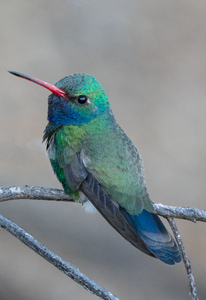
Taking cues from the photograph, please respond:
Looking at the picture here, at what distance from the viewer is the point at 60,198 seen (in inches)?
79.8

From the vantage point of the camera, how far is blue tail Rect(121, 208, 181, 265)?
1771mm

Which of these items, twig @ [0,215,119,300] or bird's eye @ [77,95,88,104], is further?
bird's eye @ [77,95,88,104]

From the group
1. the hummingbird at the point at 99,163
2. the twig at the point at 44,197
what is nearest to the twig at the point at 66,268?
the twig at the point at 44,197

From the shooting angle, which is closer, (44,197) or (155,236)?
(155,236)

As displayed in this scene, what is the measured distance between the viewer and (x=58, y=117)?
2010 mm

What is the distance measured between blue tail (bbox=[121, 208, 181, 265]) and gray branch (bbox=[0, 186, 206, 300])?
6 cm

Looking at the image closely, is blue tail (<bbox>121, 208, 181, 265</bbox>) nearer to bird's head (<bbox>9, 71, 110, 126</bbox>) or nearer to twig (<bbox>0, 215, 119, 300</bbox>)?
twig (<bbox>0, 215, 119, 300</bbox>)

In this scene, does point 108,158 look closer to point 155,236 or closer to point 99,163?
point 99,163

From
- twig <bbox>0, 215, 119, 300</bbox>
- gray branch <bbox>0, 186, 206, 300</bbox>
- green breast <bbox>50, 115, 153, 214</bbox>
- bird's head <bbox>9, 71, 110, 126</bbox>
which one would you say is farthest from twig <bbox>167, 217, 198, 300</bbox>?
bird's head <bbox>9, 71, 110, 126</bbox>

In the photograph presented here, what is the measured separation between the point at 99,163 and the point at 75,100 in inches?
14.1

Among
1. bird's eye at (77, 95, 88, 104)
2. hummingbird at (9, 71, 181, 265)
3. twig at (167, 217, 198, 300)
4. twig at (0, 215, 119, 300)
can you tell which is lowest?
twig at (0, 215, 119, 300)

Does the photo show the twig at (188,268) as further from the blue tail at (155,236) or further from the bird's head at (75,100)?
the bird's head at (75,100)

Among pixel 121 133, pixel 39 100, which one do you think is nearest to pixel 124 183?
pixel 121 133

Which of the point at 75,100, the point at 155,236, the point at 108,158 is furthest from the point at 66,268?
the point at 75,100
